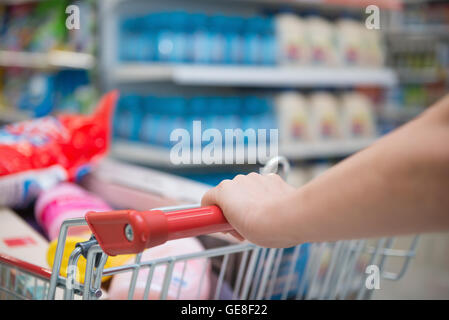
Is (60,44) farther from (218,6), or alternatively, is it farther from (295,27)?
(295,27)

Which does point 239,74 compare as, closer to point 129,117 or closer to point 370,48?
point 129,117

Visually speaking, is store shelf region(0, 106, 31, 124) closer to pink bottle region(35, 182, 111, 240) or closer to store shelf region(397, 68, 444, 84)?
pink bottle region(35, 182, 111, 240)

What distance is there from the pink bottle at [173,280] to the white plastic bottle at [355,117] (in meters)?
2.29

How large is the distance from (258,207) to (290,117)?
2316 millimetres

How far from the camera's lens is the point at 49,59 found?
3072mm

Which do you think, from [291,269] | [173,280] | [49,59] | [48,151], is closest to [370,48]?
[49,59]

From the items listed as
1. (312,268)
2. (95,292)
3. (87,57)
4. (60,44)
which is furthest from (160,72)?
(95,292)

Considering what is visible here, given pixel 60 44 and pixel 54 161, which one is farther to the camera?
pixel 60 44

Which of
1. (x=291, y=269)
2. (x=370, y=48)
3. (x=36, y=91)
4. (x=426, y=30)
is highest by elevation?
(x=426, y=30)

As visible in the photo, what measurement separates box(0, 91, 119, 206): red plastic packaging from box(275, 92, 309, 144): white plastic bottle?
1203mm

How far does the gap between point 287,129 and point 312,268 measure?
1.74 meters

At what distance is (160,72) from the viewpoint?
2.32 metres

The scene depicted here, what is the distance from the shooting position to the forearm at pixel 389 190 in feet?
1.40

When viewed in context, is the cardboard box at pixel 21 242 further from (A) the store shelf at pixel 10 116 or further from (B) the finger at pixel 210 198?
(A) the store shelf at pixel 10 116
